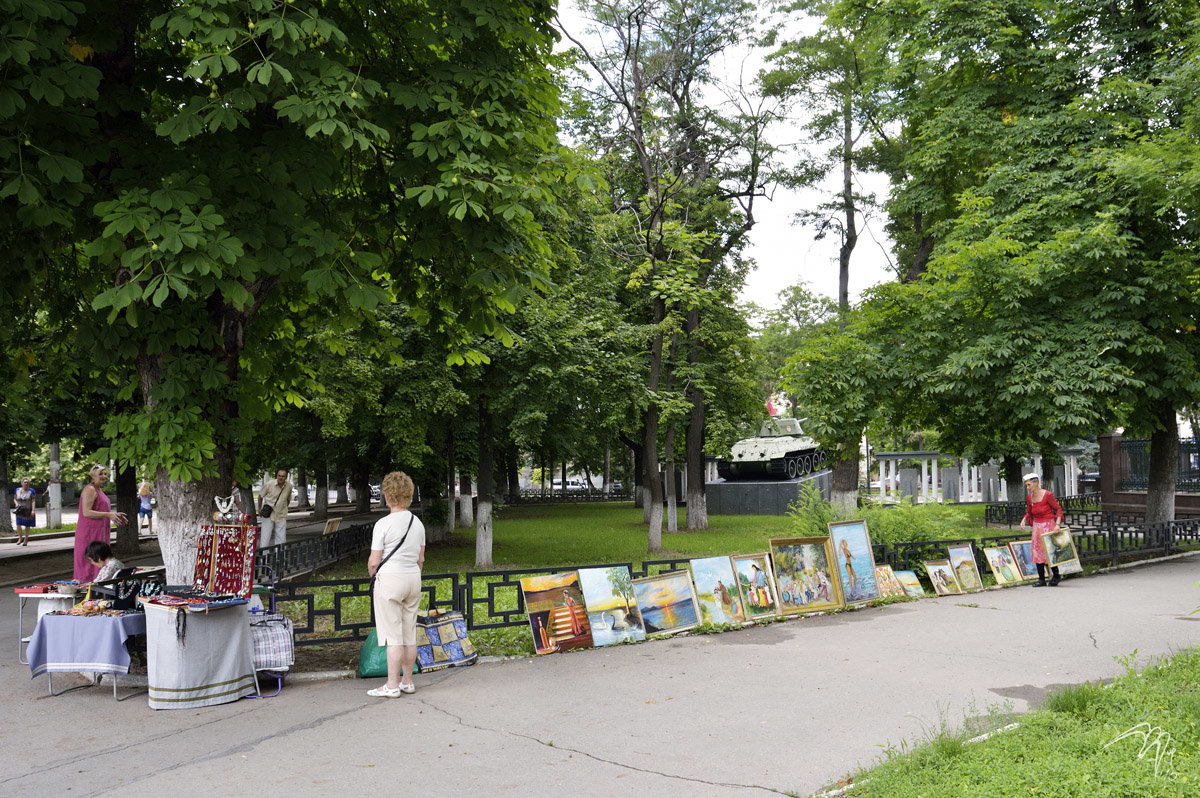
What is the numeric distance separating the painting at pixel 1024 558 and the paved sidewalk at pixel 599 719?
12.0ft

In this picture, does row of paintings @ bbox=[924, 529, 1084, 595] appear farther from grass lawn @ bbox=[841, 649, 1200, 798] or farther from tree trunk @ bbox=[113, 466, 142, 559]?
tree trunk @ bbox=[113, 466, 142, 559]

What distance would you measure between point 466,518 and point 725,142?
1341 centimetres

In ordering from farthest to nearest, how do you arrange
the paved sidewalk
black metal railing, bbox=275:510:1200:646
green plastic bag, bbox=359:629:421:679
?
1. black metal railing, bbox=275:510:1200:646
2. green plastic bag, bbox=359:629:421:679
3. the paved sidewalk

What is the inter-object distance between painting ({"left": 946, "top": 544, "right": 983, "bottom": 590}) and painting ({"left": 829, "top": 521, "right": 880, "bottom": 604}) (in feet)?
5.47

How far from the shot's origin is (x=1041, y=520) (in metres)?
13.3

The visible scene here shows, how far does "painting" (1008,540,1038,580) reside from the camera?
1336cm

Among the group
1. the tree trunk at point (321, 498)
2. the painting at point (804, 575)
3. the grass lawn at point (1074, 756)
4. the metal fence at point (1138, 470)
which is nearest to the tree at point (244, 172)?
the grass lawn at point (1074, 756)

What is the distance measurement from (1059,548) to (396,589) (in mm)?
10963

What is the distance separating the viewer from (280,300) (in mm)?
9125

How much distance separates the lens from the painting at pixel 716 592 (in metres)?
9.87

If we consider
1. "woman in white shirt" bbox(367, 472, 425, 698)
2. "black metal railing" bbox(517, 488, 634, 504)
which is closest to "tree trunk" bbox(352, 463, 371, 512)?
"woman in white shirt" bbox(367, 472, 425, 698)

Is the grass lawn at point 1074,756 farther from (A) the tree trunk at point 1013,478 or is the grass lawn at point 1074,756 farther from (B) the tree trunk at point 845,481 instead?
(A) the tree trunk at point 1013,478

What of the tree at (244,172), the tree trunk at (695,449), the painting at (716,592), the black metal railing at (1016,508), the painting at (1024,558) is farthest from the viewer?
the tree trunk at (695,449)

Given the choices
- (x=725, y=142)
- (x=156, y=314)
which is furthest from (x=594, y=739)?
(x=725, y=142)
